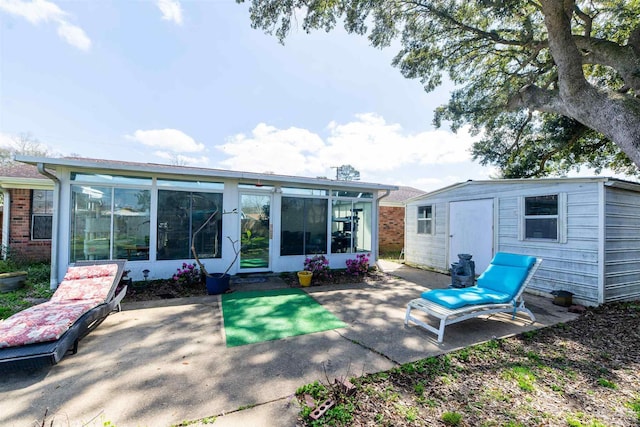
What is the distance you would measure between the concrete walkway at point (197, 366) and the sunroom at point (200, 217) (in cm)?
196

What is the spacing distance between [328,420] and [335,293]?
3940 mm

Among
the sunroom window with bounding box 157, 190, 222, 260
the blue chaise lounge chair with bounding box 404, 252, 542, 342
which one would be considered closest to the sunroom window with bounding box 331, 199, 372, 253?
the sunroom window with bounding box 157, 190, 222, 260

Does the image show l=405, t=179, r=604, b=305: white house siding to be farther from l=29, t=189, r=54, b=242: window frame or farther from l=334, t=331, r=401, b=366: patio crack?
l=29, t=189, r=54, b=242: window frame

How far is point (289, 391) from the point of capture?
2.45m

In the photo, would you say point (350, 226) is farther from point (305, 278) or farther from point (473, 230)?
point (473, 230)

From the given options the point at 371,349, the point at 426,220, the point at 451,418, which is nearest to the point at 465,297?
the point at 371,349

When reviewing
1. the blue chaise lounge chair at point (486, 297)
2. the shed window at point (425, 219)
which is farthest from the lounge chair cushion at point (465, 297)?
the shed window at point (425, 219)

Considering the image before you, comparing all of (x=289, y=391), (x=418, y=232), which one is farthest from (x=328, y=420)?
(x=418, y=232)

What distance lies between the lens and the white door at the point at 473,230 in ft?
24.1

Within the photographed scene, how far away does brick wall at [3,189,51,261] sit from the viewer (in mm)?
7590

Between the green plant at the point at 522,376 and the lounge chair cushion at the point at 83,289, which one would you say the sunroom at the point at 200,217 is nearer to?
the lounge chair cushion at the point at 83,289

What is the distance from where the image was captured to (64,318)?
3139mm

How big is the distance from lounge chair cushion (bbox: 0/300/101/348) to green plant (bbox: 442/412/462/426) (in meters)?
3.98

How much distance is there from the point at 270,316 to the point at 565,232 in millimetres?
6518
